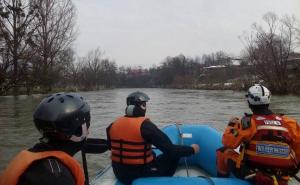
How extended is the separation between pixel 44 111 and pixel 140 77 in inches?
3342

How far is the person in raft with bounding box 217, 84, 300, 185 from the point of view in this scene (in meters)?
3.10

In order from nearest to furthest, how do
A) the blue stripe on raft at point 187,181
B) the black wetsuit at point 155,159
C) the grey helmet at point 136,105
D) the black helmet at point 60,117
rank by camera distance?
the black helmet at point 60,117
the blue stripe on raft at point 187,181
the black wetsuit at point 155,159
the grey helmet at point 136,105

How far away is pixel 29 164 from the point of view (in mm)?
1655

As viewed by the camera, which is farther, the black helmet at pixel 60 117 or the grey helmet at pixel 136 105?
the grey helmet at pixel 136 105

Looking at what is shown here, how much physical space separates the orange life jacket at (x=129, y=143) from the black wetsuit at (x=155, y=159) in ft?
0.15

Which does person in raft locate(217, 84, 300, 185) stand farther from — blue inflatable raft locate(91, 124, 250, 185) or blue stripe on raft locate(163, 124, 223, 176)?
blue stripe on raft locate(163, 124, 223, 176)

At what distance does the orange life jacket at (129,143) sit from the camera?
3436 mm

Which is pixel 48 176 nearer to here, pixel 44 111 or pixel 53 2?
pixel 44 111

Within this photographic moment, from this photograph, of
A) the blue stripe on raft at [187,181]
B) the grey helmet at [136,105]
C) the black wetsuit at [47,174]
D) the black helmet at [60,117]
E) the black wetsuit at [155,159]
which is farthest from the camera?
the grey helmet at [136,105]

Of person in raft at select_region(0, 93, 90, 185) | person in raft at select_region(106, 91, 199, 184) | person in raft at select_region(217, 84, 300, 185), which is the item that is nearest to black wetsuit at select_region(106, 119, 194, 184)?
person in raft at select_region(106, 91, 199, 184)

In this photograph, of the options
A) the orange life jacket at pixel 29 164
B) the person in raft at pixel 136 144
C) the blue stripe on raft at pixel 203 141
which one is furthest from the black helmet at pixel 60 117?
the blue stripe on raft at pixel 203 141

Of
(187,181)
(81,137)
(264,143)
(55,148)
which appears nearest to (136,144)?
(187,181)

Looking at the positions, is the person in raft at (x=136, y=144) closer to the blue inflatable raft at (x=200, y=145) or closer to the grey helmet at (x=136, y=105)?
the grey helmet at (x=136, y=105)

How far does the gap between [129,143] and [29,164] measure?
6.01 feet
